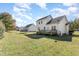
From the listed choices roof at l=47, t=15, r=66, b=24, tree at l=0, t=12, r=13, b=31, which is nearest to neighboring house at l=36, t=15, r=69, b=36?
roof at l=47, t=15, r=66, b=24

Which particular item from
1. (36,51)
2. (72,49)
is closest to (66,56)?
(72,49)

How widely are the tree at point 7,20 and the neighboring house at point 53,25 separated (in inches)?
14.8

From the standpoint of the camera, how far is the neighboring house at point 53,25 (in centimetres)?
333

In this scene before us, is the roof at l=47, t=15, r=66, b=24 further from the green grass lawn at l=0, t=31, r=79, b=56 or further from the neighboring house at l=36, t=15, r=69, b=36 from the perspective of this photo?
the green grass lawn at l=0, t=31, r=79, b=56

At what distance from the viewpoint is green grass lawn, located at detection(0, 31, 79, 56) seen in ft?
10.9

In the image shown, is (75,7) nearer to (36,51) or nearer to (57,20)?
(57,20)

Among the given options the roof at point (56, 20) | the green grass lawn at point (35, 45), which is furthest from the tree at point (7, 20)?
the roof at point (56, 20)

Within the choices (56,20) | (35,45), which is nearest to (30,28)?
(35,45)

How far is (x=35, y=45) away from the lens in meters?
3.37

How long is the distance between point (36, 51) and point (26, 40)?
0.21 metres

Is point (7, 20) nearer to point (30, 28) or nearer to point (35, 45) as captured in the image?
point (30, 28)

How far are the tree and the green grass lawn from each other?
0.28 feet

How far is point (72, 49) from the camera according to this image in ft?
10.9

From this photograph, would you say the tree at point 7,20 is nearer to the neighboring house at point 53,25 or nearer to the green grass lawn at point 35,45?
the green grass lawn at point 35,45
